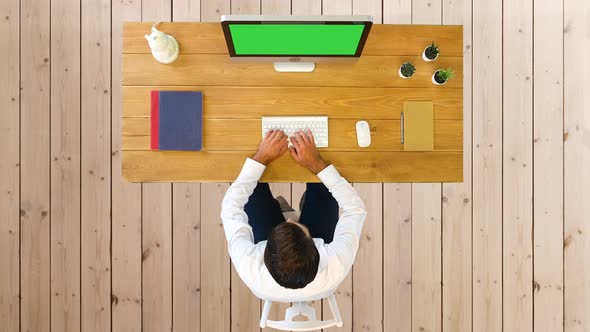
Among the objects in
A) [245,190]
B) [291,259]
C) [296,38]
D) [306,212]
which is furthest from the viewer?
[306,212]

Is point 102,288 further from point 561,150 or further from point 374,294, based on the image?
point 561,150

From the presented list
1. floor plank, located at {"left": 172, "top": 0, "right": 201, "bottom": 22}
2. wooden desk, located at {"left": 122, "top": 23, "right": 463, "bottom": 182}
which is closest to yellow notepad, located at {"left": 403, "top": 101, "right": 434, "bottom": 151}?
wooden desk, located at {"left": 122, "top": 23, "right": 463, "bottom": 182}

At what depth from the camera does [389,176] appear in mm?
1435

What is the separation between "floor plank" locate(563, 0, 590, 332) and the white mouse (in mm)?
1381

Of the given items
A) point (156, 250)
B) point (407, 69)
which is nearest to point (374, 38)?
point (407, 69)

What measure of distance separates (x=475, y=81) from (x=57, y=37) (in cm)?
229

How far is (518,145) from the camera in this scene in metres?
2.06

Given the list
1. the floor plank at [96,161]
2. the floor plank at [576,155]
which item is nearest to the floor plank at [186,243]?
the floor plank at [96,161]

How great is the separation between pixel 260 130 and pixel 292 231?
17.0 inches

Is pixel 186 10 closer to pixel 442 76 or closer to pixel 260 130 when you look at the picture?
pixel 260 130

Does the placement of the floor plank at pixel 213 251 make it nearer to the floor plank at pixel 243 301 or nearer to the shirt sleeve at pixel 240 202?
the floor plank at pixel 243 301

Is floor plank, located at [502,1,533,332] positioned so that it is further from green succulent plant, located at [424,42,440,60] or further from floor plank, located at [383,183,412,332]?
green succulent plant, located at [424,42,440,60]

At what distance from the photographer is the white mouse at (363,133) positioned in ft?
4.63

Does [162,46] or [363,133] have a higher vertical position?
[162,46]
